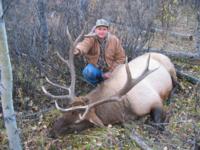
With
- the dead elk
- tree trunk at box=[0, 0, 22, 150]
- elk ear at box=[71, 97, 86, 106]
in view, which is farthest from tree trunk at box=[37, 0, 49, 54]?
tree trunk at box=[0, 0, 22, 150]

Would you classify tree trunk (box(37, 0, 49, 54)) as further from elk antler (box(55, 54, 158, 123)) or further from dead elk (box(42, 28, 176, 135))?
elk antler (box(55, 54, 158, 123))

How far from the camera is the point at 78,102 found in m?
5.13

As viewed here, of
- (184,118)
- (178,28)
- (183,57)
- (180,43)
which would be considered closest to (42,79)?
(184,118)

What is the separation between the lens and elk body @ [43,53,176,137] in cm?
508

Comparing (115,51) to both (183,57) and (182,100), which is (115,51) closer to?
(182,100)

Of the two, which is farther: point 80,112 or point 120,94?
point 120,94

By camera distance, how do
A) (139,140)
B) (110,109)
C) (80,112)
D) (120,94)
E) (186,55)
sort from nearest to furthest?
(139,140) < (80,112) < (120,94) < (110,109) < (186,55)

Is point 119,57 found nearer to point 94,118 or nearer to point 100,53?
point 100,53

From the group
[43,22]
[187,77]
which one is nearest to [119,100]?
[187,77]

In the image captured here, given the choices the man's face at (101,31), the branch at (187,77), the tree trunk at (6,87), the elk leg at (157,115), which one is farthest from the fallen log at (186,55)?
the tree trunk at (6,87)

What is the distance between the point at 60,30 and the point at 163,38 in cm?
334

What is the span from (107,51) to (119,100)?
1.36 metres

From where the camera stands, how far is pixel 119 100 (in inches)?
202

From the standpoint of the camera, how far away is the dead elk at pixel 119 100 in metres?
5.06
